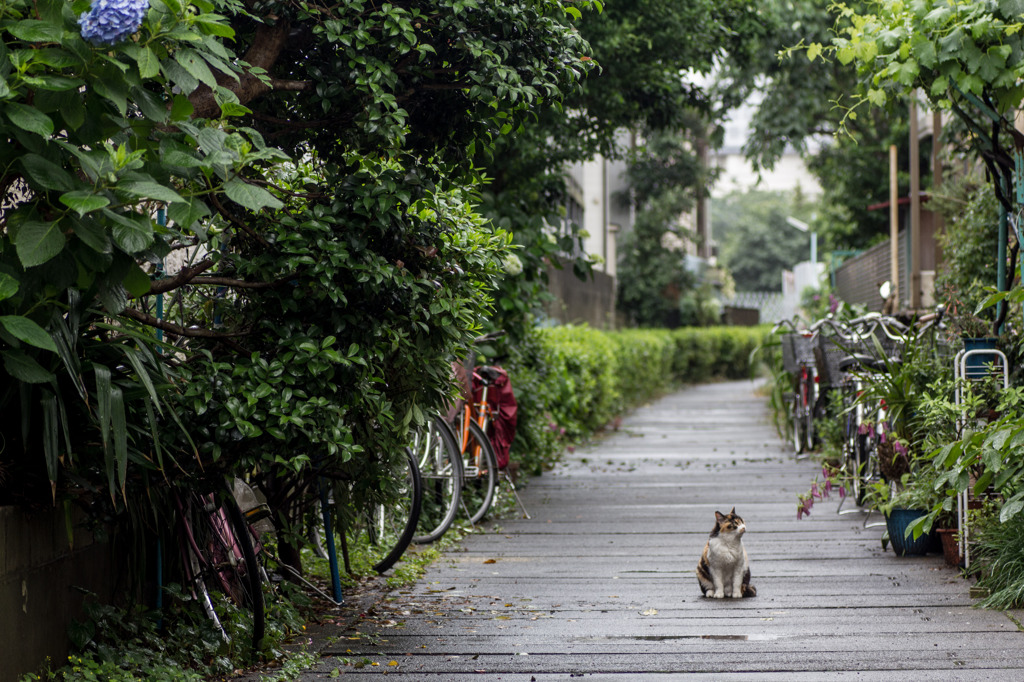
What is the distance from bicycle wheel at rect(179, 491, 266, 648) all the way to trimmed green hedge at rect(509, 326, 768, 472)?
4.91 m

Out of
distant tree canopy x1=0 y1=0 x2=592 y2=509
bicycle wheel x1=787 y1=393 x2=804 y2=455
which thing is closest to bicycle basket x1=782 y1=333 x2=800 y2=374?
bicycle wheel x1=787 y1=393 x2=804 y2=455

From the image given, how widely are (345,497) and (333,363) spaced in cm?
100

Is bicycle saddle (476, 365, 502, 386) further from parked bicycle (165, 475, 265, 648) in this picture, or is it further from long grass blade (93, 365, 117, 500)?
long grass blade (93, 365, 117, 500)

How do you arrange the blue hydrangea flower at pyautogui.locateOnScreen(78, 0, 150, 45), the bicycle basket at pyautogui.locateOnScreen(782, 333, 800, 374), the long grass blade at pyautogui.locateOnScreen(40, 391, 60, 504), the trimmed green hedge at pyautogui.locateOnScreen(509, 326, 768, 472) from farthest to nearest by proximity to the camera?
the bicycle basket at pyautogui.locateOnScreen(782, 333, 800, 374)
the trimmed green hedge at pyautogui.locateOnScreen(509, 326, 768, 472)
the long grass blade at pyautogui.locateOnScreen(40, 391, 60, 504)
the blue hydrangea flower at pyautogui.locateOnScreen(78, 0, 150, 45)

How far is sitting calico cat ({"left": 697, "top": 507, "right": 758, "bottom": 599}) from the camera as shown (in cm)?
565

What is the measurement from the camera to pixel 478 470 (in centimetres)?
791

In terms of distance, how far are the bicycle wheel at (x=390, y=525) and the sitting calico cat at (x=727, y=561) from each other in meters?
1.52

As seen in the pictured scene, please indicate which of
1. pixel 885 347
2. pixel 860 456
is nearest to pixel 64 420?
pixel 860 456

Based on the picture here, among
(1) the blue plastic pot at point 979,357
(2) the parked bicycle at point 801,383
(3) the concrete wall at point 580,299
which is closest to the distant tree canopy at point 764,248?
(3) the concrete wall at point 580,299

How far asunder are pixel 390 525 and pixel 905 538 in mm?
2949

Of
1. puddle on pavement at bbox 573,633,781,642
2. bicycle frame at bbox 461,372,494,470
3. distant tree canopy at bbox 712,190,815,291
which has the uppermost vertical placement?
distant tree canopy at bbox 712,190,815,291

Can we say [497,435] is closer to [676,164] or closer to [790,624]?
[790,624]

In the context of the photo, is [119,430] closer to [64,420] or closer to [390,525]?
[64,420]

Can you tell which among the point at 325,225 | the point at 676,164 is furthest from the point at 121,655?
the point at 676,164
